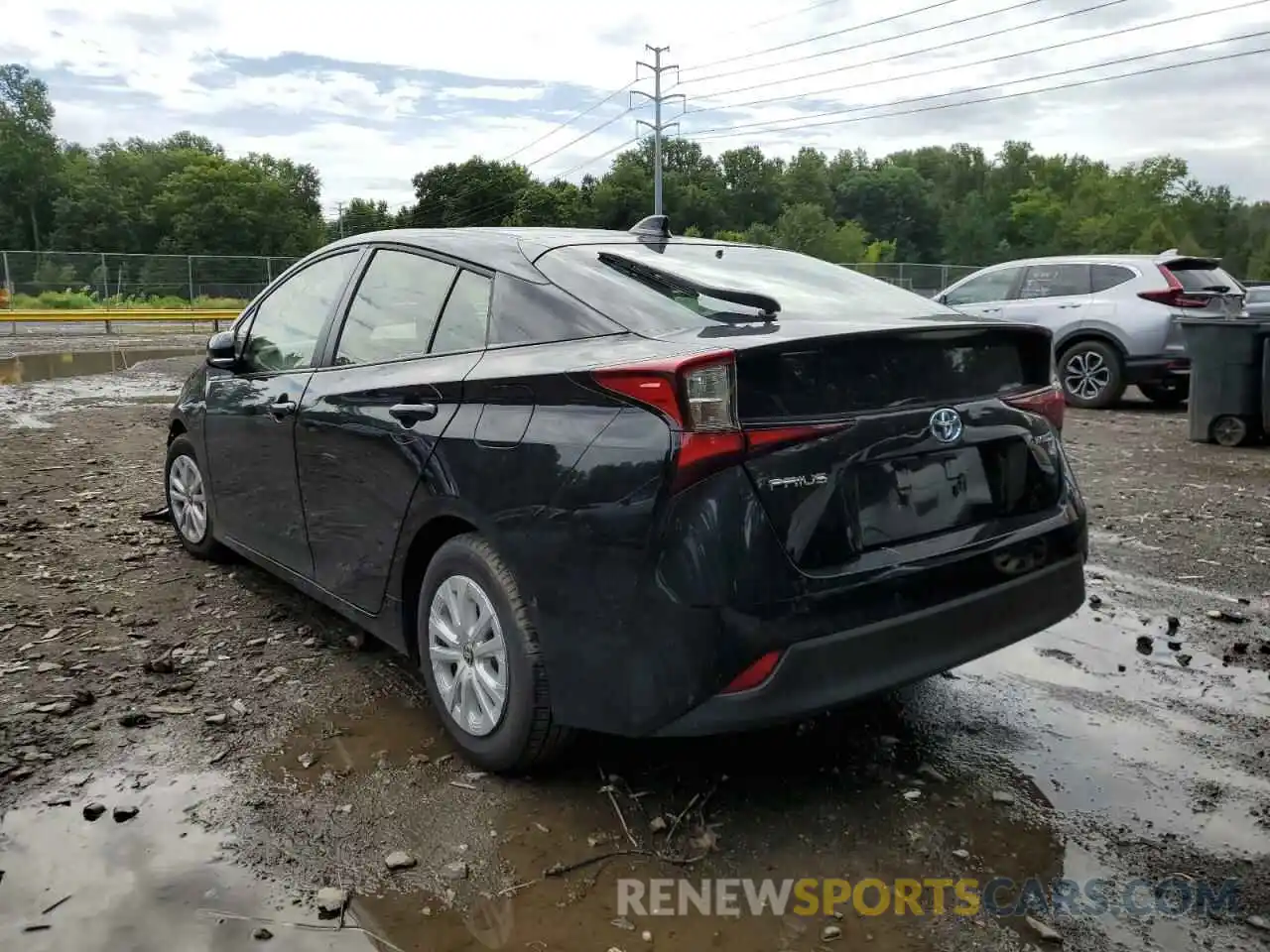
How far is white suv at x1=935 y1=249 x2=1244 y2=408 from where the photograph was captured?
11422 millimetres

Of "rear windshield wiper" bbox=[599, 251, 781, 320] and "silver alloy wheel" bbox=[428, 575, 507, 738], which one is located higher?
"rear windshield wiper" bbox=[599, 251, 781, 320]

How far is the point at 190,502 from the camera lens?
5473 millimetres

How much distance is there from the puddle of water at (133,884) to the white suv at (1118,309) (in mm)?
10654

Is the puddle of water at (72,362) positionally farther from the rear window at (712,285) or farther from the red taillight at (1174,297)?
the red taillight at (1174,297)

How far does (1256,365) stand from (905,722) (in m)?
7.37

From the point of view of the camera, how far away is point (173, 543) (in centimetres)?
588

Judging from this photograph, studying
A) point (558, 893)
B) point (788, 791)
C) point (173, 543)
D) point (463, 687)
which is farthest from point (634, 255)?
point (173, 543)

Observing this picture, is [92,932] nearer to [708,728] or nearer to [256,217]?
[708,728]

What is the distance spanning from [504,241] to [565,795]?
1.86m

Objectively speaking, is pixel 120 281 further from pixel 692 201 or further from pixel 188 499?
pixel 692 201

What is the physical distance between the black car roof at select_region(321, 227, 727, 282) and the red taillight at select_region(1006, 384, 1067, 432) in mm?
Result: 1438

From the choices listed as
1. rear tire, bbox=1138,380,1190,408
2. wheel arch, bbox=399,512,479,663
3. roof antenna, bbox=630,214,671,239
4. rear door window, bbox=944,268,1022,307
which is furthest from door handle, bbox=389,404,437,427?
rear tire, bbox=1138,380,1190,408

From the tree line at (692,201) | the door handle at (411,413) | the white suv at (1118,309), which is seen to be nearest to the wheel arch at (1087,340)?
the white suv at (1118,309)

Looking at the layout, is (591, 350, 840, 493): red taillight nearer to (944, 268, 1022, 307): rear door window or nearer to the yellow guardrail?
(944, 268, 1022, 307): rear door window
